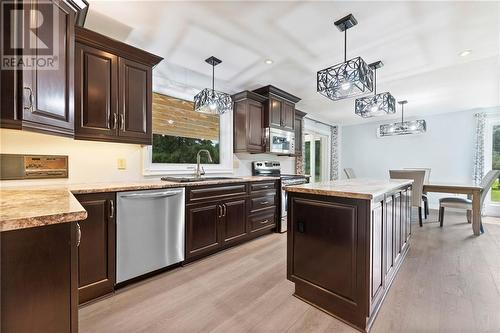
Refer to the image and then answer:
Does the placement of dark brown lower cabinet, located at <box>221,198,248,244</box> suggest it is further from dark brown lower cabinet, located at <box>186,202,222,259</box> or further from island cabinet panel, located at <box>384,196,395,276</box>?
island cabinet panel, located at <box>384,196,395,276</box>

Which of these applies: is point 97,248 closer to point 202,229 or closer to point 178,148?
point 202,229

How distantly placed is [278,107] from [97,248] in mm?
3217

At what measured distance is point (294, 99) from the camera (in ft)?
13.8

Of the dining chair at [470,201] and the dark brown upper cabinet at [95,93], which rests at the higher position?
the dark brown upper cabinet at [95,93]

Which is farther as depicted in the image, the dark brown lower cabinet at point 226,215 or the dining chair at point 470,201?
the dining chair at point 470,201

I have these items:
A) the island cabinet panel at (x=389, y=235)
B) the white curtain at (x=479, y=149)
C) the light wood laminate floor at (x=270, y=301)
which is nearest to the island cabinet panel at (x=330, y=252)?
the light wood laminate floor at (x=270, y=301)

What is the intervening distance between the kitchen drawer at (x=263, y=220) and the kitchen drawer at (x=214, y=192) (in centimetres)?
44

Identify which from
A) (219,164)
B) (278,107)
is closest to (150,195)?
(219,164)

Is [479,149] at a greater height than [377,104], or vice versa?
[377,104]

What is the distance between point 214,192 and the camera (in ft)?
8.88

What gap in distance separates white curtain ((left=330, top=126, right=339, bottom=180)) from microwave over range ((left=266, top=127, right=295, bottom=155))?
2.87m

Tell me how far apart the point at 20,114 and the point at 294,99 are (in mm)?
3733

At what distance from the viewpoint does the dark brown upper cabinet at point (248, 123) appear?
3602 millimetres

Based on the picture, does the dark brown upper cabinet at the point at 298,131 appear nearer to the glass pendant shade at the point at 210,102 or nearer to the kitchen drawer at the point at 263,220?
the kitchen drawer at the point at 263,220
